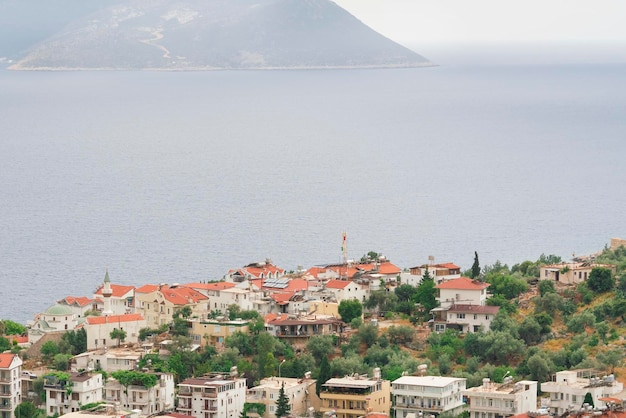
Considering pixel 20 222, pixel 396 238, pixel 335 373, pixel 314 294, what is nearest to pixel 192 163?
pixel 20 222

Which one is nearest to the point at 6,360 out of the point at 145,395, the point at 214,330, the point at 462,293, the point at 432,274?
the point at 145,395

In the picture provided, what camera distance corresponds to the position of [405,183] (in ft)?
359

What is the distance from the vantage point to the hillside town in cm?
4444

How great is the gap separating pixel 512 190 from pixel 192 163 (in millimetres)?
23503

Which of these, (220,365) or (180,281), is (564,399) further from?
(180,281)

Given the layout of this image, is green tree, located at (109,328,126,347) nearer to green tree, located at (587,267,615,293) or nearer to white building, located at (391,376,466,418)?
white building, located at (391,376,466,418)

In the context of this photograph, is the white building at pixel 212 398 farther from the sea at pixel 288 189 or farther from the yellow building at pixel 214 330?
the sea at pixel 288 189

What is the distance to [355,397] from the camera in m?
44.3

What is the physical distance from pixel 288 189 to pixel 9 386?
59672 mm

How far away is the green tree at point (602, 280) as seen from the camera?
174 ft

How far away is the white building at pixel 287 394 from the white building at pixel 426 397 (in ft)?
7.22

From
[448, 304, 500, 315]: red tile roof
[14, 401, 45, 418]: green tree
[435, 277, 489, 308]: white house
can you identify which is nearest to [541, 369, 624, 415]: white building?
[448, 304, 500, 315]: red tile roof

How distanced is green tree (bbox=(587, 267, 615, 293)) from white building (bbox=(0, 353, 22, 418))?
15.5m

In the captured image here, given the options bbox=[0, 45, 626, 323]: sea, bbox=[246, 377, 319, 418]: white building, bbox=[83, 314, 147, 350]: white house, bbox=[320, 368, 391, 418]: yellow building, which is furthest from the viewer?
bbox=[0, 45, 626, 323]: sea
